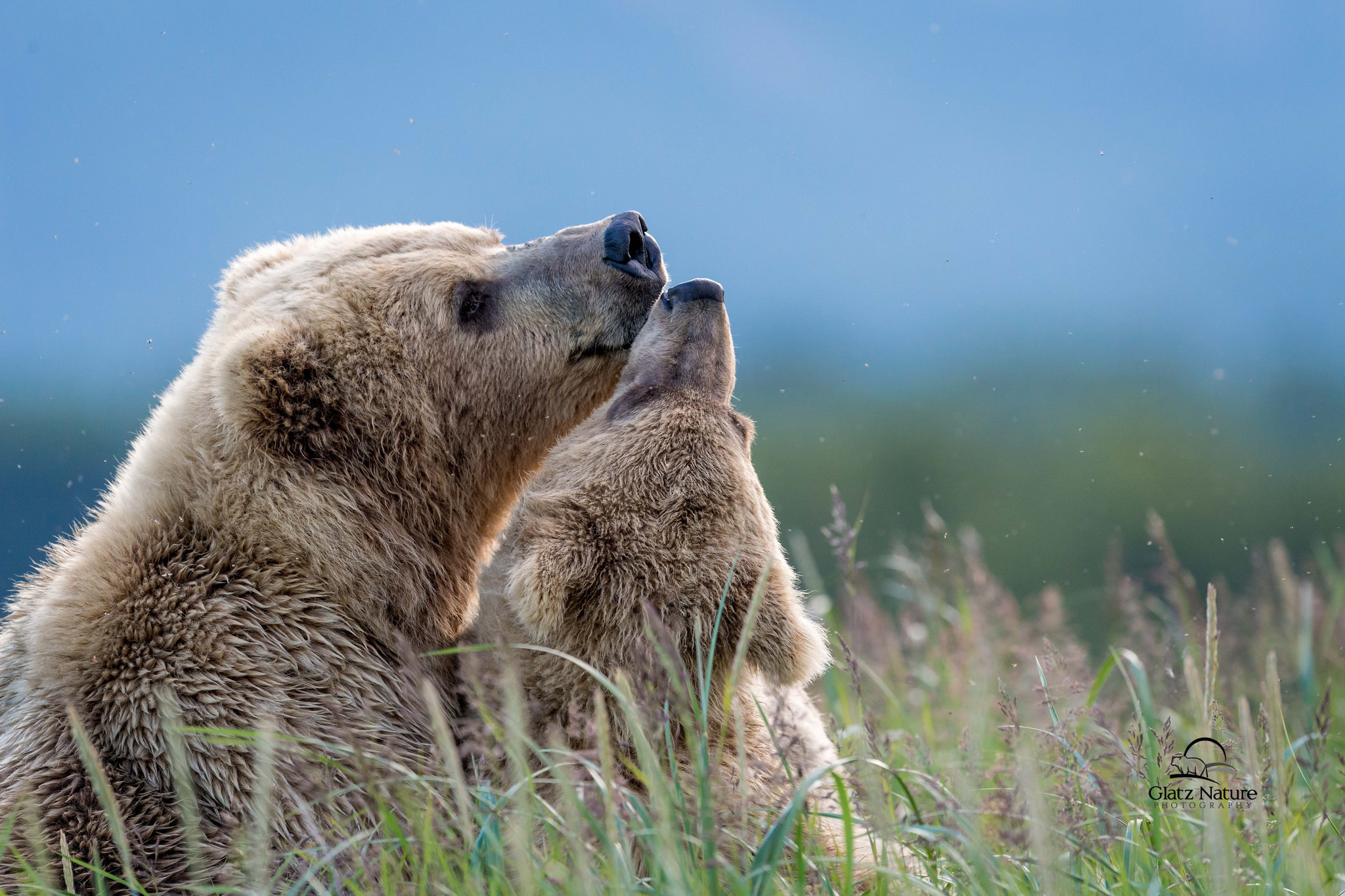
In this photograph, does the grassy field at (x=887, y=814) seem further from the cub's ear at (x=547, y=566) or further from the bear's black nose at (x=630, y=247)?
the bear's black nose at (x=630, y=247)

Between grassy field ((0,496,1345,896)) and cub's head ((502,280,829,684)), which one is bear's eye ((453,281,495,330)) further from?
grassy field ((0,496,1345,896))

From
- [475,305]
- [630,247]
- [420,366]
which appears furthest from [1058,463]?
[420,366]

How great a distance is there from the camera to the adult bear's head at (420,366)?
2600 millimetres

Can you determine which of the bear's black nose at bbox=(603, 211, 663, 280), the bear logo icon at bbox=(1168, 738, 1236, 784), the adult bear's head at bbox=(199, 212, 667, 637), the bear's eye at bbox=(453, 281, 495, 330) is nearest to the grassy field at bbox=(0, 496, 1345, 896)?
the bear logo icon at bbox=(1168, 738, 1236, 784)

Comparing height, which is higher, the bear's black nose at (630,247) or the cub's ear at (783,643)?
the bear's black nose at (630,247)

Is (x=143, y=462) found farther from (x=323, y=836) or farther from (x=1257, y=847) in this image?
(x=1257, y=847)

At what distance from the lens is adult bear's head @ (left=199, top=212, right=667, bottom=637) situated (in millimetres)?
2600

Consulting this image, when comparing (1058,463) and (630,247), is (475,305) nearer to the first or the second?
(630,247)

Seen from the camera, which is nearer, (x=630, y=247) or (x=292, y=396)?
(x=292, y=396)

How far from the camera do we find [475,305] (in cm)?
300

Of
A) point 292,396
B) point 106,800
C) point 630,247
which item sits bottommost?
point 106,800

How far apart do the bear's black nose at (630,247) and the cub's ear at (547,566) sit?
804 mm

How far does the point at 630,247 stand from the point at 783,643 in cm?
119

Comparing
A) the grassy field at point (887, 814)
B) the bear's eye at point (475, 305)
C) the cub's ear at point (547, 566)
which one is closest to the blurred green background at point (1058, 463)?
the grassy field at point (887, 814)
